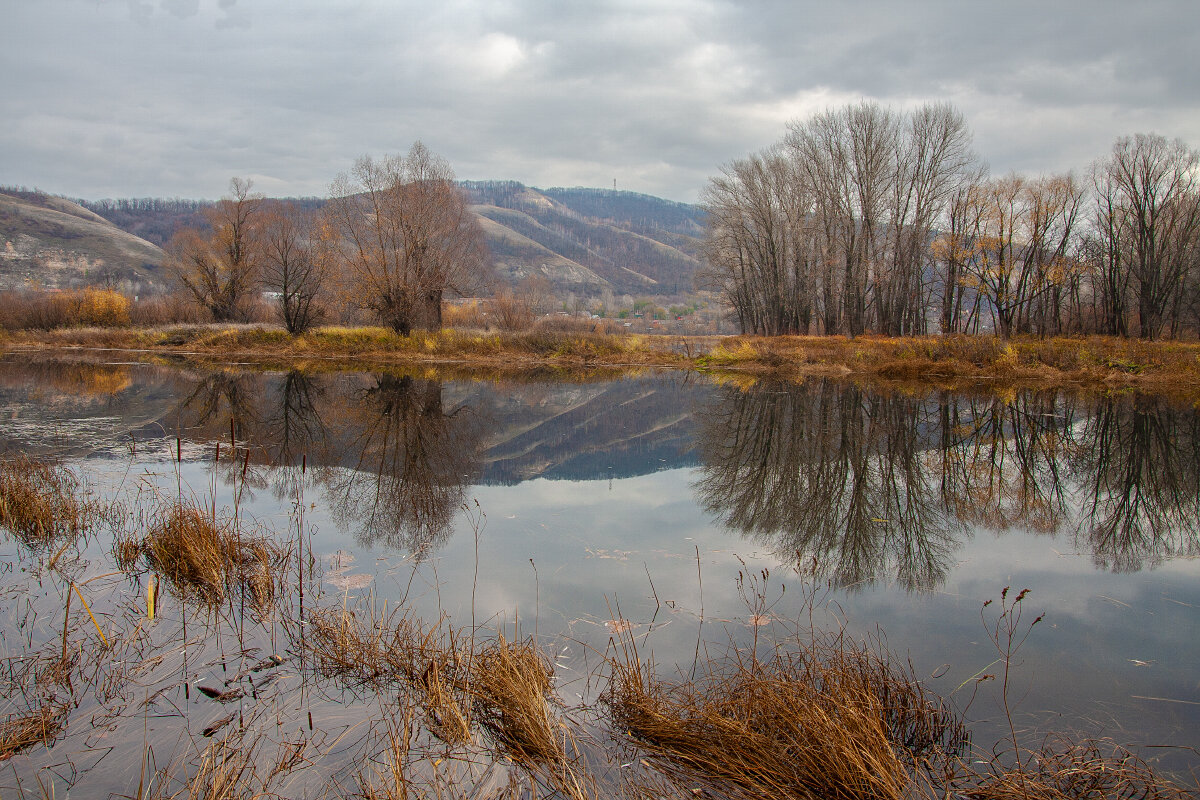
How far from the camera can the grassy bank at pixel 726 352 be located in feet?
78.9

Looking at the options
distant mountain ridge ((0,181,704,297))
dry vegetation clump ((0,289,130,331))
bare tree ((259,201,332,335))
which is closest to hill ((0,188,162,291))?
distant mountain ridge ((0,181,704,297))

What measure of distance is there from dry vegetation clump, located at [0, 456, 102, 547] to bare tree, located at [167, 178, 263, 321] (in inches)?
1526

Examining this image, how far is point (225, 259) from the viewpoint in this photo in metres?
42.2

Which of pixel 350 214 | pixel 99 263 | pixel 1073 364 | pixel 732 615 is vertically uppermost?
pixel 99 263

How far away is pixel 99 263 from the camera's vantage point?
10075 centimetres

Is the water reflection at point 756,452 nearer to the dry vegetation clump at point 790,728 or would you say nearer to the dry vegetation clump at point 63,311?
the dry vegetation clump at point 790,728

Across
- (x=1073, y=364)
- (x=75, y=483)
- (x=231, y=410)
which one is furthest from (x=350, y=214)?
(x=1073, y=364)

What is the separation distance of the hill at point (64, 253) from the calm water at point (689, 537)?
9527cm

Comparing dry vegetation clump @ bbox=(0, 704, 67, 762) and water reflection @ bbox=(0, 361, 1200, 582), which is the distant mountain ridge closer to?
water reflection @ bbox=(0, 361, 1200, 582)

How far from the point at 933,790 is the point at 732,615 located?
2.07 m

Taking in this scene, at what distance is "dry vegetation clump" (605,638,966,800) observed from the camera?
2955mm

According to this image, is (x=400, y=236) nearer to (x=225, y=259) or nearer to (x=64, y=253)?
(x=225, y=259)

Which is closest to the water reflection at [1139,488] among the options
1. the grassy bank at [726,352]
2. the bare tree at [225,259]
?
the grassy bank at [726,352]

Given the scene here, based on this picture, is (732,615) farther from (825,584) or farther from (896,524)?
(896,524)
